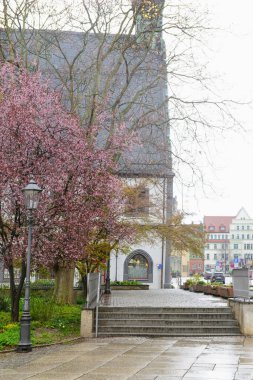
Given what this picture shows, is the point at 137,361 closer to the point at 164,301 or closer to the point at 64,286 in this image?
the point at 164,301

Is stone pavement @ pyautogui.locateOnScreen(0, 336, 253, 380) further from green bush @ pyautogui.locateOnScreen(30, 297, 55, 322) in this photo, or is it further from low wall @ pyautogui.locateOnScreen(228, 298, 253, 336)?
green bush @ pyautogui.locateOnScreen(30, 297, 55, 322)

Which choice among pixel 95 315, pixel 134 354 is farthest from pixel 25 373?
pixel 95 315

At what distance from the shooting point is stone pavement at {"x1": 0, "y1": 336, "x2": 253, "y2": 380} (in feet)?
34.2

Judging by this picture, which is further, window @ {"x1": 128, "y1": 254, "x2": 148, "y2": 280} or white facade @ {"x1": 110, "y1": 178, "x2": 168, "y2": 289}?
window @ {"x1": 128, "y1": 254, "x2": 148, "y2": 280}

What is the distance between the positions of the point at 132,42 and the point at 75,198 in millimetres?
8959

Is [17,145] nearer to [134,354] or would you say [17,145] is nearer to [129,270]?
[134,354]

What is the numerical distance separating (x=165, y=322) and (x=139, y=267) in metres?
36.7

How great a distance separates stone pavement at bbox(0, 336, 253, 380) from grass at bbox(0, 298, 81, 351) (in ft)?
2.88

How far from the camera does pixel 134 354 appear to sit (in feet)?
42.9

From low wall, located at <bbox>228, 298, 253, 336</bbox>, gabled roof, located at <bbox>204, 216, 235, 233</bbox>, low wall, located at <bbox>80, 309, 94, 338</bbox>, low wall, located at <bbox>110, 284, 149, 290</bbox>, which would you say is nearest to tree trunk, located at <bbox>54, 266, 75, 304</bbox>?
low wall, located at <bbox>80, 309, 94, 338</bbox>

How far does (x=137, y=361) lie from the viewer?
472 inches

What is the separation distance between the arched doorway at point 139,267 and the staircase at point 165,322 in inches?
1386

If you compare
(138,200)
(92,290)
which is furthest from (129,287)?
(92,290)

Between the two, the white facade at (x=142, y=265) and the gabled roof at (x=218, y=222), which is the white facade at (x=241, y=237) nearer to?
the gabled roof at (x=218, y=222)
